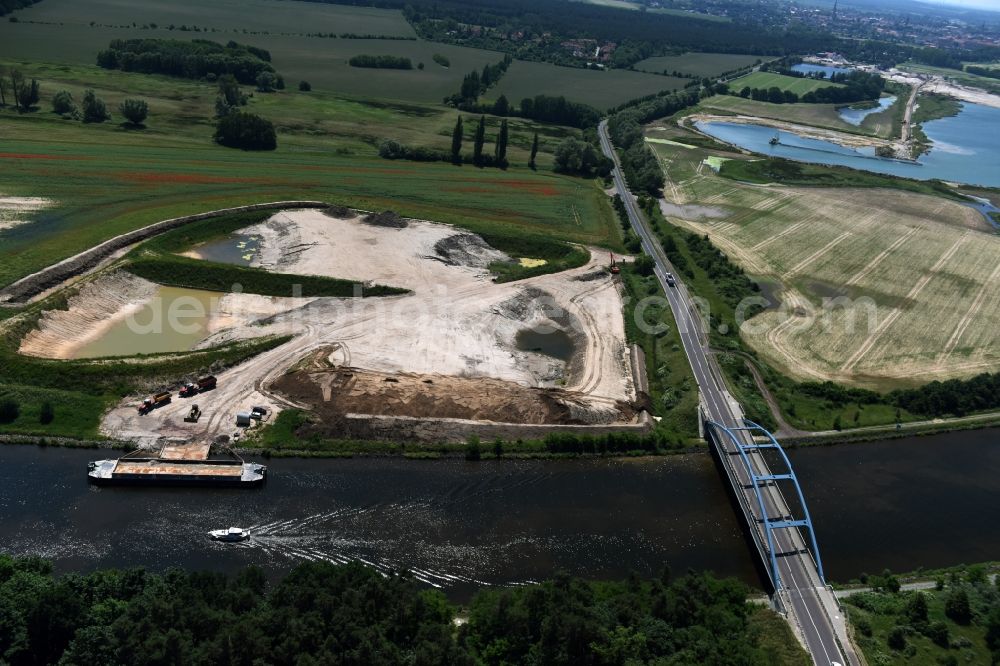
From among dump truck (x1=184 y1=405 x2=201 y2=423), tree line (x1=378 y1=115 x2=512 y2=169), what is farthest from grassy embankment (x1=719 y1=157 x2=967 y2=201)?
dump truck (x1=184 y1=405 x2=201 y2=423)

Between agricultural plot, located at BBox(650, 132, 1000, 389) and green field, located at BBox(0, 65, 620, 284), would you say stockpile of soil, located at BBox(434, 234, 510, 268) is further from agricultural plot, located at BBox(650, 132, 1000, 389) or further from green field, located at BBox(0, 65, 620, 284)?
agricultural plot, located at BBox(650, 132, 1000, 389)

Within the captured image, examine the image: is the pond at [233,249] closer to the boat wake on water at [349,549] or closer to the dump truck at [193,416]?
the dump truck at [193,416]

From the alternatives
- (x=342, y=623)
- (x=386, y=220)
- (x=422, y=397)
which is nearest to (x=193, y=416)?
(x=422, y=397)

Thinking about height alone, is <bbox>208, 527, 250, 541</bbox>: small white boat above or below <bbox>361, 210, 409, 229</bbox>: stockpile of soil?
below

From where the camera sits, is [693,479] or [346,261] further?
[346,261]

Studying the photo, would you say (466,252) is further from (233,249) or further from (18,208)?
(18,208)

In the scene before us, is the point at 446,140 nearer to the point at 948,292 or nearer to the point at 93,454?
the point at 948,292

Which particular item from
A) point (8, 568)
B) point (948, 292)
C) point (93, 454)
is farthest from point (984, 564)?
point (93, 454)
